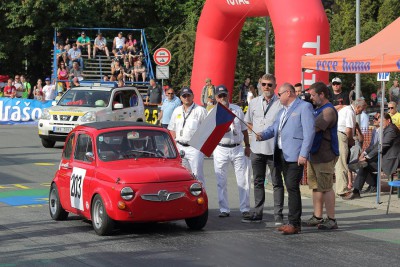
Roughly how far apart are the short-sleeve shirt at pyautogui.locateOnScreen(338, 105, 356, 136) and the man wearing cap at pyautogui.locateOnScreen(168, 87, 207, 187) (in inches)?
137

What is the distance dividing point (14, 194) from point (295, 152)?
662 cm

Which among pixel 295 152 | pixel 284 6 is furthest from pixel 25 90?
pixel 295 152

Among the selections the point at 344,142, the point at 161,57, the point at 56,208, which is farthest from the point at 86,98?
the point at 56,208

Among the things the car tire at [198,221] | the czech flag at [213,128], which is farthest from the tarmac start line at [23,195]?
the car tire at [198,221]

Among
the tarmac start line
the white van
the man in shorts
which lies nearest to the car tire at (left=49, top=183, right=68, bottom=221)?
the tarmac start line

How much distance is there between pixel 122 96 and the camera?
90.3ft

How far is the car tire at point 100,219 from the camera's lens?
1234 cm

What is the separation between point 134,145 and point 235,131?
1676 millimetres

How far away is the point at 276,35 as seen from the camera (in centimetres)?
2486

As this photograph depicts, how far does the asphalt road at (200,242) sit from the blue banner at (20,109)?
71.5 ft

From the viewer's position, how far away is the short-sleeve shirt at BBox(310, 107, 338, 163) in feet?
43.1

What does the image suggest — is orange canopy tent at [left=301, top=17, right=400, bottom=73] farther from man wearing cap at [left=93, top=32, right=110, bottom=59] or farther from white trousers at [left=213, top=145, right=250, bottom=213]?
man wearing cap at [left=93, top=32, right=110, bottom=59]

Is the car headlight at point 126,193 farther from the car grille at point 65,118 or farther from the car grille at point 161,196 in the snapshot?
the car grille at point 65,118

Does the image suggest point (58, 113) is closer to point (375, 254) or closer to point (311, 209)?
point (311, 209)
